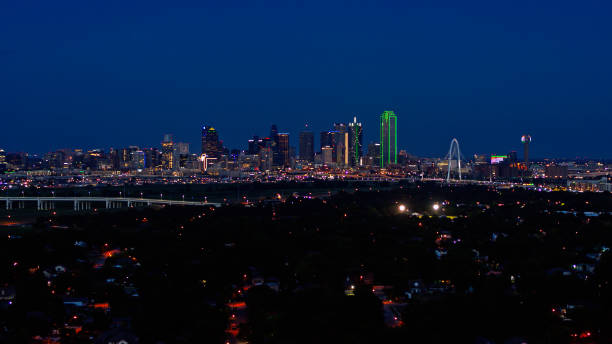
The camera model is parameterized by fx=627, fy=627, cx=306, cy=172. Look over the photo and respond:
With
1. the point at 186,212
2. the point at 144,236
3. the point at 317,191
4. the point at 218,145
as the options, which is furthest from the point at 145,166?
the point at 144,236

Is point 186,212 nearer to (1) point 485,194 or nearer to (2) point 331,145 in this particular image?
(1) point 485,194

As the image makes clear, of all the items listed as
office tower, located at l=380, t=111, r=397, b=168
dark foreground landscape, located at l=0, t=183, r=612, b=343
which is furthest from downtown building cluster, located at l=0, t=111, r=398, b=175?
dark foreground landscape, located at l=0, t=183, r=612, b=343

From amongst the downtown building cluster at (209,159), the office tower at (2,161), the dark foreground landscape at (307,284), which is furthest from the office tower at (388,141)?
the dark foreground landscape at (307,284)

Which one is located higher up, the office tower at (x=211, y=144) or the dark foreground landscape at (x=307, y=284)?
the office tower at (x=211, y=144)

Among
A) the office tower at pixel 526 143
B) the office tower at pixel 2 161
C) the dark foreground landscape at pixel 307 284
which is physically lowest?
the dark foreground landscape at pixel 307 284

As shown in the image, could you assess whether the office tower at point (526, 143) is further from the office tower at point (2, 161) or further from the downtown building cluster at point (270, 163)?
the office tower at point (2, 161)

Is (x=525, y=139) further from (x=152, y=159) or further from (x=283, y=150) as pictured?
(x=152, y=159)
